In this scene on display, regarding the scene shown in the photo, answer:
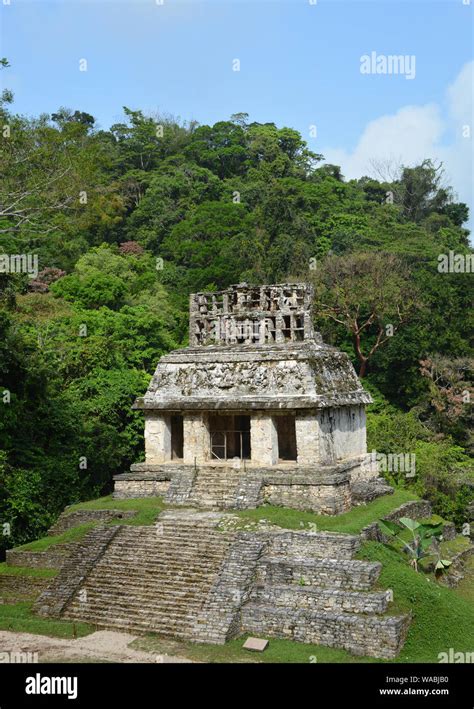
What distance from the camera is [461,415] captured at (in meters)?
31.5

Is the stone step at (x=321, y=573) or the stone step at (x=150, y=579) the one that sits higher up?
the stone step at (x=321, y=573)

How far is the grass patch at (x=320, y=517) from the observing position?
653 inches

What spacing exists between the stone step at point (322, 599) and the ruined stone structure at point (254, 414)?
3230mm

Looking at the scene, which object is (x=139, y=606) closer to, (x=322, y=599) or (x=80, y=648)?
(x=80, y=648)

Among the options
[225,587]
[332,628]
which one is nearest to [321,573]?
[332,628]

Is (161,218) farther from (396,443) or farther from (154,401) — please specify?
(154,401)

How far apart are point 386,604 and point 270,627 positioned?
2140 mm

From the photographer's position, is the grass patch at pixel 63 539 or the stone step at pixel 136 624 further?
the grass patch at pixel 63 539

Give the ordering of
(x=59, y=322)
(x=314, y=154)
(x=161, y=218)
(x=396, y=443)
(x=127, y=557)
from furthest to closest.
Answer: (x=314, y=154), (x=161, y=218), (x=59, y=322), (x=396, y=443), (x=127, y=557)

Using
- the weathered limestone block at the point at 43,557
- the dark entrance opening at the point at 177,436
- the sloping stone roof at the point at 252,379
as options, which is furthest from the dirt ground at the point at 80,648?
the dark entrance opening at the point at 177,436

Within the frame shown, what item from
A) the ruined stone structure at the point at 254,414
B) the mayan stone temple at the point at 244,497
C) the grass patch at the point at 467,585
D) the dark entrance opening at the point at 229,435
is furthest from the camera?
the dark entrance opening at the point at 229,435

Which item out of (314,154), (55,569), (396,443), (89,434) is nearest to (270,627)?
(55,569)

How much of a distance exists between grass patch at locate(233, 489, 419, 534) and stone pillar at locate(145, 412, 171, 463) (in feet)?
11.9

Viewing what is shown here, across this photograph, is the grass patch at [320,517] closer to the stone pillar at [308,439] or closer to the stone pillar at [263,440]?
the stone pillar at [308,439]
